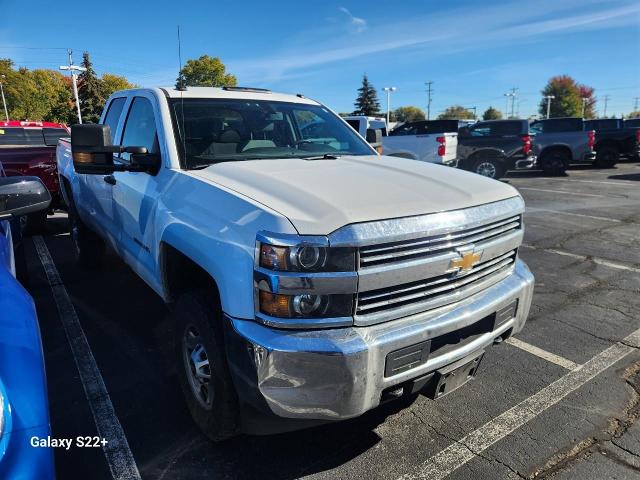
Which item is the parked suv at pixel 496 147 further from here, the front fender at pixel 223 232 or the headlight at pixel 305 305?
the headlight at pixel 305 305

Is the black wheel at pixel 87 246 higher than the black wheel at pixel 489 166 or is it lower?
lower

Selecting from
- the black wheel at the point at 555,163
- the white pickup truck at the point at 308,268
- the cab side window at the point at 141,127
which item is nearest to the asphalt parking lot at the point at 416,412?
the white pickup truck at the point at 308,268

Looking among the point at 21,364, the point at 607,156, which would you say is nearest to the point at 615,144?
the point at 607,156

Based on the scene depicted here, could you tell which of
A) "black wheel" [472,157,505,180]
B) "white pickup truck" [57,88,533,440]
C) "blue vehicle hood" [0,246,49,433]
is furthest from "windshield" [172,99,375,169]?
"black wheel" [472,157,505,180]

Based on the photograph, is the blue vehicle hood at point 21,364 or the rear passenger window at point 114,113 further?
the rear passenger window at point 114,113

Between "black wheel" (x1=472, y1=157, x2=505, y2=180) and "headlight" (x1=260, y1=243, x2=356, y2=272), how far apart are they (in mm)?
13769

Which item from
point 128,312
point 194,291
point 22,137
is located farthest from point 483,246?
point 22,137

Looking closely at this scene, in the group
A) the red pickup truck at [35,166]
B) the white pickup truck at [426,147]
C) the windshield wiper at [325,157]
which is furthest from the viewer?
the white pickup truck at [426,147]

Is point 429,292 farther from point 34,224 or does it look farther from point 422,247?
point 34,224

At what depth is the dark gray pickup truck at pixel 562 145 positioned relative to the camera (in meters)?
16.7

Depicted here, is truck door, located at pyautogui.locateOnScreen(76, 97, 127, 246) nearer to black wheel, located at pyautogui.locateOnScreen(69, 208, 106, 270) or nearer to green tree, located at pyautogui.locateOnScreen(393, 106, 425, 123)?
black wheel, located at pyautogui.locateOnScreen(69, 208, 106, 270)

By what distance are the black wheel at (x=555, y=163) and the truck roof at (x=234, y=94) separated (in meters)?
15.4

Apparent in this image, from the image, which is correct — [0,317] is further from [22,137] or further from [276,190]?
[22,137]

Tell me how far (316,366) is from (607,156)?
21067mm
